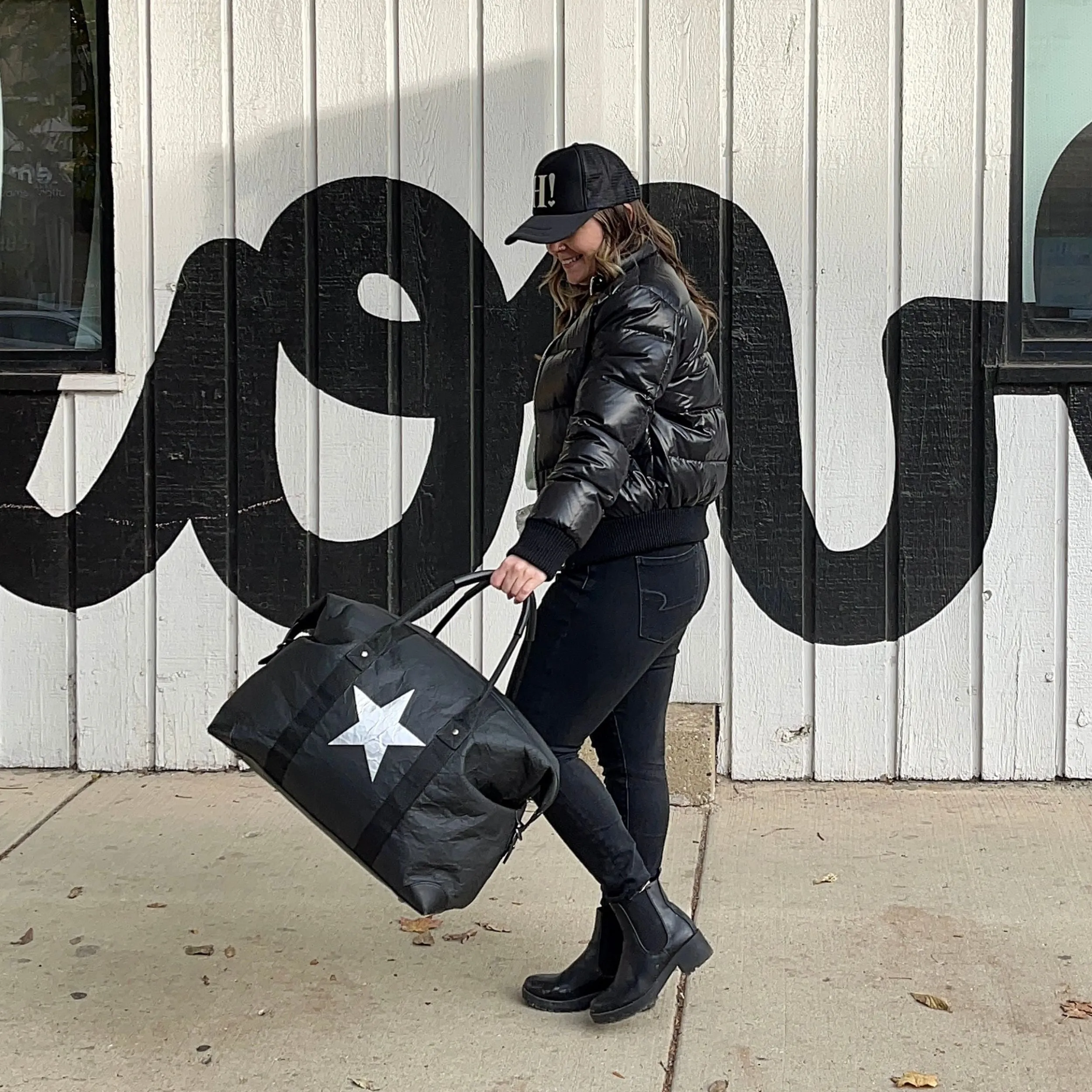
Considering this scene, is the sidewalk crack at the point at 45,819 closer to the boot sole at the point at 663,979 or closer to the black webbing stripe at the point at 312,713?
the black webbing stripe at the point at 312,713

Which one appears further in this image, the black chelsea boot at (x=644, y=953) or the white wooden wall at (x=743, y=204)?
the white wooden wall at (x=743, y=204)

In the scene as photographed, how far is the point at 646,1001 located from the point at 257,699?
1.08 metres

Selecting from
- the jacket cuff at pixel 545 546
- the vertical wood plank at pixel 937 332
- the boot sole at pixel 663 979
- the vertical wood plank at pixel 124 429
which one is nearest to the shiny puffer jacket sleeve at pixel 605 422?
the jacket cuff at pixel 545 546

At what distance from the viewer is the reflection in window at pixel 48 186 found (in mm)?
5242

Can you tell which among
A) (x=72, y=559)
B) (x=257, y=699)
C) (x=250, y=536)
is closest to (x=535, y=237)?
(x=257, y=699)

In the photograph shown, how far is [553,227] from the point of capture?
3.17 meters

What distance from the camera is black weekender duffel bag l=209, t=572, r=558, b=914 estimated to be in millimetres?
2941

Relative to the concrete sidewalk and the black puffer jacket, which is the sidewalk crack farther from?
the black puffer jacket

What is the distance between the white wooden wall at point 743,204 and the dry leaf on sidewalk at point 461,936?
136 centimetres

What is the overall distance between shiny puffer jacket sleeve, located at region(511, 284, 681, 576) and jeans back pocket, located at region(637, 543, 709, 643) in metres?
0.19

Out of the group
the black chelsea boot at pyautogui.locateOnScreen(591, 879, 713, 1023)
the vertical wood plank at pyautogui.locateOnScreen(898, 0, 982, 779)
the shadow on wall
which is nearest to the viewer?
the black chelsea boot at pyautogui.locateOnScreen(591, 879, 713, 1023)

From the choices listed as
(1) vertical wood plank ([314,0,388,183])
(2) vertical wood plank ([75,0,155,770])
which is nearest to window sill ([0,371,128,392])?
(2) vertical wood plank ([75,0,155,770])

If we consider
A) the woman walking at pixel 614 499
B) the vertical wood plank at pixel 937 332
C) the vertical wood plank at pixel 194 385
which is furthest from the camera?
the vertical wood plank at pixel 194 385

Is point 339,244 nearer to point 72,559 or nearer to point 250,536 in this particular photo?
point 250,536
